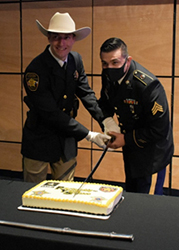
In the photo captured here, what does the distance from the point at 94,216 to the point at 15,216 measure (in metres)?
0.26

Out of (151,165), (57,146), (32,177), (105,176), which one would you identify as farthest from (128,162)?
(105,176)

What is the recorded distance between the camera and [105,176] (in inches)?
143

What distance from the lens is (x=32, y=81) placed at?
→ 7.46 feet

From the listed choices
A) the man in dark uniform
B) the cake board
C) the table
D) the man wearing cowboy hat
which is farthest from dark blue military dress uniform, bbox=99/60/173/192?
the cake board

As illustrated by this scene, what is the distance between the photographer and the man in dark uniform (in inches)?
78.6

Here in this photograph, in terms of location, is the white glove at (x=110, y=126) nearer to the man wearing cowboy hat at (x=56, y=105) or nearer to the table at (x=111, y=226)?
the man wearing cowboy hat at (x=56, y=105)

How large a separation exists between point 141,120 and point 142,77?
0.86 feet

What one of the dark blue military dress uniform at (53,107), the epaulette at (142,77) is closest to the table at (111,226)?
the epaulette at (142,77)

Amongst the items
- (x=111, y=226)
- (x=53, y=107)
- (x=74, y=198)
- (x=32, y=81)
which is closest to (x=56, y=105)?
(x=53, y=107)

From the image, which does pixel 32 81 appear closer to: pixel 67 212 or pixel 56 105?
pixel 56 105

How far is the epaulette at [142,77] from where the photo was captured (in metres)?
2.01

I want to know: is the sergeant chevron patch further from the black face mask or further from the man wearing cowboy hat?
the man wearing cowboy hat

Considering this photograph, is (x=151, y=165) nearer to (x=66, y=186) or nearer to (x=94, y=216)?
(x=66, y=186)

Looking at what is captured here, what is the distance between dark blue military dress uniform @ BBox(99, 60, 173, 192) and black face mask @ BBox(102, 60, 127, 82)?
5 cm
